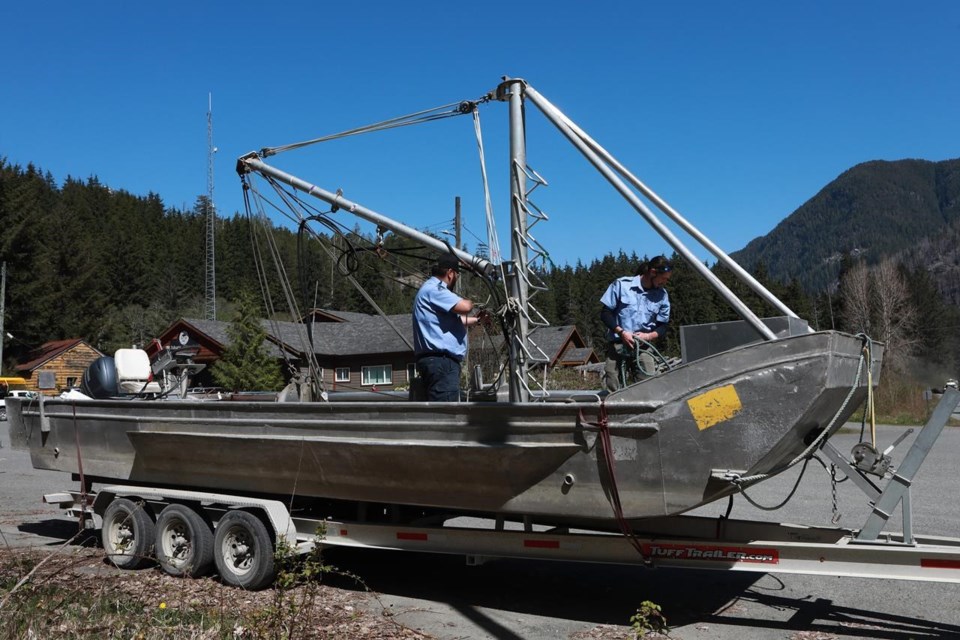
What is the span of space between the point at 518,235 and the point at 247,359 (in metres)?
37.0

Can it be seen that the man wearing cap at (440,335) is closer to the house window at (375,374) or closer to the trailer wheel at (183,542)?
the trailer wheel at (183,542)

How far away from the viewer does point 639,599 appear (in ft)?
21.4

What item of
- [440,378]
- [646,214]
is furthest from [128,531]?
[646,214]

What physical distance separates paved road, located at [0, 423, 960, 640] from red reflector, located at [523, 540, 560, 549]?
0.52m

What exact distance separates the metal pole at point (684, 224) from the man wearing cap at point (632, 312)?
67 centimetres

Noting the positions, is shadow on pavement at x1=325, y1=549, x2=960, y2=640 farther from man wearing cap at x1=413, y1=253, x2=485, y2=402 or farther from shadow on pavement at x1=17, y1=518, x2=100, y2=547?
shadow on pavement at x1=17, y1=518, x2=100, y2=547

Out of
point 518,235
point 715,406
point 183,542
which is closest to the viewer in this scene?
point 715,406

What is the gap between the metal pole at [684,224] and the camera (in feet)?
18.9

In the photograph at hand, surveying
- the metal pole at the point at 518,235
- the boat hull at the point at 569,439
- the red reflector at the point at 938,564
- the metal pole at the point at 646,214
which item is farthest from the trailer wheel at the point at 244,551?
the red reflector at the point at 938,564

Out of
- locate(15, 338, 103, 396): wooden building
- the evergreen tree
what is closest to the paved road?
the evergreen tree

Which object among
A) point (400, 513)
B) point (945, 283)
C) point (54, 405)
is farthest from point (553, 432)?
point (945, 283)

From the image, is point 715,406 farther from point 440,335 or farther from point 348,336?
point 348,336

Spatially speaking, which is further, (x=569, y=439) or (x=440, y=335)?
(x=440, y=335)

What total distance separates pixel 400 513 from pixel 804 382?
3461 mm
